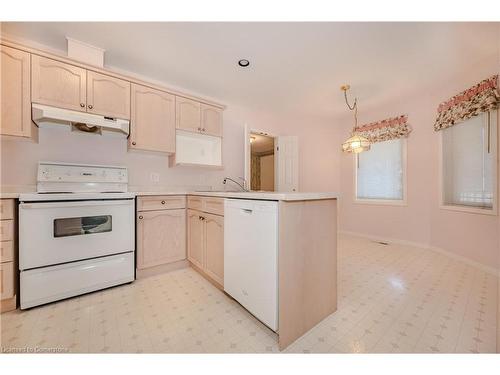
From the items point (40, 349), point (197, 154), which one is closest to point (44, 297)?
point (40, 349)

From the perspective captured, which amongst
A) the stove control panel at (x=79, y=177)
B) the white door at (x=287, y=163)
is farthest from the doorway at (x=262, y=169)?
the stove control panel at (x=79, y=177)

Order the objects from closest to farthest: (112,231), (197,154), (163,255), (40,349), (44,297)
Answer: (40,349) → (44,297) → (112,231) → (163,255) → (197,154)

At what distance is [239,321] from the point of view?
135 centimetres

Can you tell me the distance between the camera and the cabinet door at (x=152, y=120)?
6.69ft

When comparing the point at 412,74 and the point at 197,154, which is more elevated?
the point at 412,74

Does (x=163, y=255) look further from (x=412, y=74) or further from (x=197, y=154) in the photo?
(x=412, y=74)

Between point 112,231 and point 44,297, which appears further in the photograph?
point 112,231

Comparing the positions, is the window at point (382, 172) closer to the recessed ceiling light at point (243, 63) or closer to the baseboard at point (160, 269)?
the recessed ceiling light at point (243, 63)

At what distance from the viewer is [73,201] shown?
1.61 m

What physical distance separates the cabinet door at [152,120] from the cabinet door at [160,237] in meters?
0.75

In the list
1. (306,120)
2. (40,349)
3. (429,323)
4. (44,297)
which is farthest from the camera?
(306,120)

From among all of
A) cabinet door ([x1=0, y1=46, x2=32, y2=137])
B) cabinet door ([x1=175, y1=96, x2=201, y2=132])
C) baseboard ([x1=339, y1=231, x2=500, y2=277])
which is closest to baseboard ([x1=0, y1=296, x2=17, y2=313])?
cabinet door ([x1=0, y1=46, x2=32, y2=137])

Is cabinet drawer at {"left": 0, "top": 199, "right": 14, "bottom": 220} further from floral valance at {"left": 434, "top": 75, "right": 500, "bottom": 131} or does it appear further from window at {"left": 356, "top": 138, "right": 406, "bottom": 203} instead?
window at {"left": 356, "top": 138, "right": 406, "bottom": 203}

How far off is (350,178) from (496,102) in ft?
7.05
